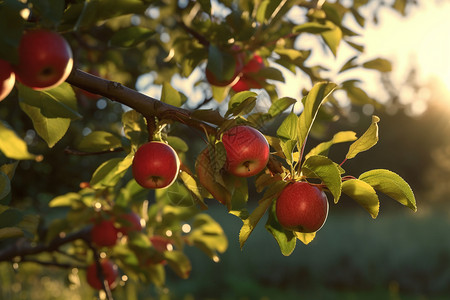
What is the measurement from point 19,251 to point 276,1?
5.25ft

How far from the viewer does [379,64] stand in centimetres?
168

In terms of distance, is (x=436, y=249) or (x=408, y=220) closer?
(x=436, y=249)

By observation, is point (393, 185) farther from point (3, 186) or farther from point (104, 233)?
point (104, 233)

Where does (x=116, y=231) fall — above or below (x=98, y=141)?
below

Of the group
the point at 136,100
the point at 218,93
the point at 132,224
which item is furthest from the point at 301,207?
the point at 132,224

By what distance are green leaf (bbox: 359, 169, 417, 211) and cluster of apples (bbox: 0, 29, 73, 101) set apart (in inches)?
28.7

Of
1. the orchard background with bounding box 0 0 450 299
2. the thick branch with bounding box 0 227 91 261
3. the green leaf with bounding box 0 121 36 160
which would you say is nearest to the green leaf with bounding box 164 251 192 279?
the orchard background with bounding box 0 0 450 299

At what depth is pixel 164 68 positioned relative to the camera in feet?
11.4

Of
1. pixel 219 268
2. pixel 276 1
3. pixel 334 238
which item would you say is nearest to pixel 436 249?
pixel 334 238

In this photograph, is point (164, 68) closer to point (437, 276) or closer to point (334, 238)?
point (437, 276)

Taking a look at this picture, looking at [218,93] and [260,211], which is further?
[218,93]

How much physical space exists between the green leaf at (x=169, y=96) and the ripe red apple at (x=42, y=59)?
0.53 metres

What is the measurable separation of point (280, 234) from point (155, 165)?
16.4 inches

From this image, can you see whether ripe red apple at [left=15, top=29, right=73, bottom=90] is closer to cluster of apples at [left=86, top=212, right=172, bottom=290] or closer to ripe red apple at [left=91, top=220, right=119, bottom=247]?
A: cluster of apples at [left=86, top=212, right=172, bottom=290]
